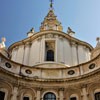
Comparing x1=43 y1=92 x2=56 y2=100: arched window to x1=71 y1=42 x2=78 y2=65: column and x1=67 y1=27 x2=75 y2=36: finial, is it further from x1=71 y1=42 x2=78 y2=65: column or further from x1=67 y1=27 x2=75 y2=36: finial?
x1=67 y1=27 x2=75 y2=36: finial

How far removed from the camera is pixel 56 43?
3441 cm

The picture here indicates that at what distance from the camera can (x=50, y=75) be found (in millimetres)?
28422

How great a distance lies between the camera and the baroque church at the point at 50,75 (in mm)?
25359

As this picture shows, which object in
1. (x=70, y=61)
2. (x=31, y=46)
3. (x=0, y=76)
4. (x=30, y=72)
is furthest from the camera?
(x=31, y=46)

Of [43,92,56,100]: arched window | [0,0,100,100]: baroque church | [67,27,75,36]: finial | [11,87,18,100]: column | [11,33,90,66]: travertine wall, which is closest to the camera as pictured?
[11,87,18,100]: column

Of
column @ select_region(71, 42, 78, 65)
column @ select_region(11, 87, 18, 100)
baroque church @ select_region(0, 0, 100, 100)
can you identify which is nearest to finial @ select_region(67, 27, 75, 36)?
column @ select_region(71, 42, 78, 65)

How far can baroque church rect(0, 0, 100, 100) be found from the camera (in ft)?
83.2

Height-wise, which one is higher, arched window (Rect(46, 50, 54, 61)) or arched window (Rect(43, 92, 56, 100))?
arched window (Rect(46, 50, 54, 61))

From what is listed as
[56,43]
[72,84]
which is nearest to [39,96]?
[72,84]

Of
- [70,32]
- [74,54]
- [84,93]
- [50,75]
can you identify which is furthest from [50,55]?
[84,93]

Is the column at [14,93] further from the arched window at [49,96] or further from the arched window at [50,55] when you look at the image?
the arched window at [50,55]

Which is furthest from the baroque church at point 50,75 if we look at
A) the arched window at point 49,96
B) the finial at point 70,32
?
the finial at point 70,32

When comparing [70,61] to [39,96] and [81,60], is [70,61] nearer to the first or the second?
[81,60]

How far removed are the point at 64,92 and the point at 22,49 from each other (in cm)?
1292
